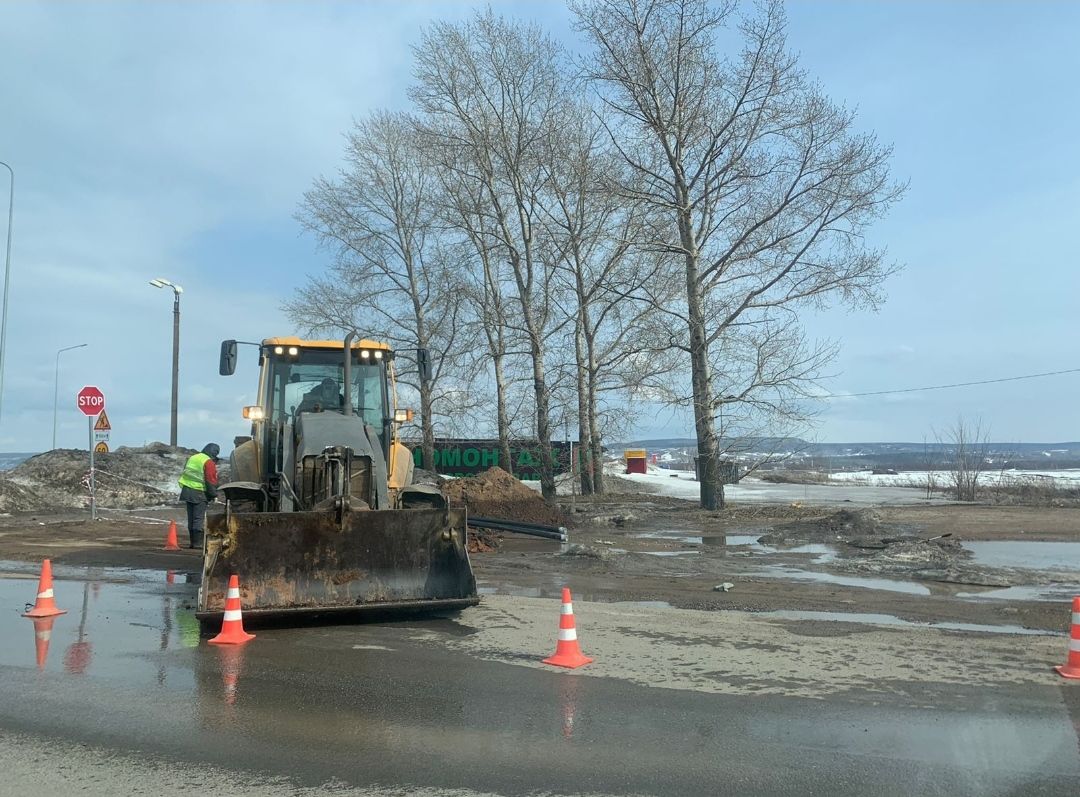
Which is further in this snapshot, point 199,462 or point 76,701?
point 199,462

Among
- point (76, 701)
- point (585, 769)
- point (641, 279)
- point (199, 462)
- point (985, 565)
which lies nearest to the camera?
point (585, 769)

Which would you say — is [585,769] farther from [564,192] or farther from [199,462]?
[564,192]

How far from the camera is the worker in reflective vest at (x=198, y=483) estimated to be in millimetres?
15453

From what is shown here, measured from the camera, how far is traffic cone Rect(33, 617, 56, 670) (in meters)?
7.56

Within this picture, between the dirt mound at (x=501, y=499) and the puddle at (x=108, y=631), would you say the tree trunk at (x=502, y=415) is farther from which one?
the puddle at (x=108, y=631)

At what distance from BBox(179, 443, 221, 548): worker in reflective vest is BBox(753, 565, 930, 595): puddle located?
9.53m

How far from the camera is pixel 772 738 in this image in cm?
537

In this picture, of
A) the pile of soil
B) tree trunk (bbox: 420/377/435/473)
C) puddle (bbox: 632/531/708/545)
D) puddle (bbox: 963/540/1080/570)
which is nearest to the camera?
puddle (bbox: 963/540/1080/570)

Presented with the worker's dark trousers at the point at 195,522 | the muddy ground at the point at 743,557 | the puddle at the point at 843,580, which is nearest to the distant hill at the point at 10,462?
the muddy ground at the point at 743,557

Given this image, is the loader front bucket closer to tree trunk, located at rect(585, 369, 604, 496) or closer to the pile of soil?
the pile of soil

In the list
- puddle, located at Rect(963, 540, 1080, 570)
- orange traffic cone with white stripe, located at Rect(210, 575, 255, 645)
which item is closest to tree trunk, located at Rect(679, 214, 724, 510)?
puddle, located at Rect(963, 540, 1080, 570)

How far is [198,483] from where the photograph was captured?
1552 cm

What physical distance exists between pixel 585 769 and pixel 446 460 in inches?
1262

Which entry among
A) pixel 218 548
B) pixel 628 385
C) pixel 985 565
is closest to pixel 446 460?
pixel 628 385
